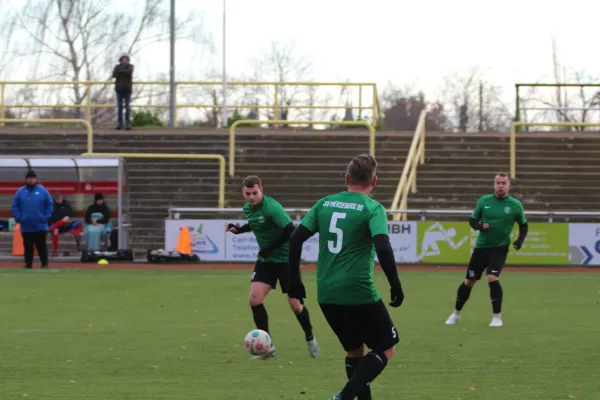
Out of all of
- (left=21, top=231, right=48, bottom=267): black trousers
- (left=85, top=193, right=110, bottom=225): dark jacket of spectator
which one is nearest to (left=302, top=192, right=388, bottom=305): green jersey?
(left=21, top=231, right=48, bottom=267): black trousers

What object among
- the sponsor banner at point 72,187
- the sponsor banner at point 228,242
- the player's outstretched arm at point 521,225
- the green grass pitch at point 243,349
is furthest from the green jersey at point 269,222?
the sponsor banner at point 72,187

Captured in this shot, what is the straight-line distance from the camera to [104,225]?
24.7 meters

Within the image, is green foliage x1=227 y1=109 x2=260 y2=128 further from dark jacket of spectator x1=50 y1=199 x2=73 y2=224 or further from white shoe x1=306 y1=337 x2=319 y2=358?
white shoe x1=306 y1=337 x2=319 y2=358

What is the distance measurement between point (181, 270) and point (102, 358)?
1265 centimetres

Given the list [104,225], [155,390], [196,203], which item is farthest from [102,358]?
[196,203]

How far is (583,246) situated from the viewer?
76.6 ft

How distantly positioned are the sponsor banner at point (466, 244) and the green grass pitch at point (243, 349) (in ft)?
16.9

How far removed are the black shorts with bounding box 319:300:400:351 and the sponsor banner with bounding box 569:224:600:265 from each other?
17.5 meters

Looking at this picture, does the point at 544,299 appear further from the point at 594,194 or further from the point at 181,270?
the point at 594,194

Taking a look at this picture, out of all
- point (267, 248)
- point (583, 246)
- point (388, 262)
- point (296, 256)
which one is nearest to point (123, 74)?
point (583, 246)

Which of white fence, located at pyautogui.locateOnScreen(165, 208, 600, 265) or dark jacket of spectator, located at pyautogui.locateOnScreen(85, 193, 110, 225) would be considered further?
dark jacket of spectator, located at pyautogui.locateOnScreen(85, 193, 110, 225)

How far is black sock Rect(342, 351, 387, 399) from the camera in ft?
21.2

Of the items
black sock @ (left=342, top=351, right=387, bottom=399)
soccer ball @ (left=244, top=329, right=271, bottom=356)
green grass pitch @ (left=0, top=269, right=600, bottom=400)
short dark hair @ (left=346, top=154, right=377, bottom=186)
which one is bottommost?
green grass pitch @ (left=0, top=269, right=600, bottom=400)

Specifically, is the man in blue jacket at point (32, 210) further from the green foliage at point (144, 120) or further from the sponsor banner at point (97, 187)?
the green foliage at point (144, 120)
